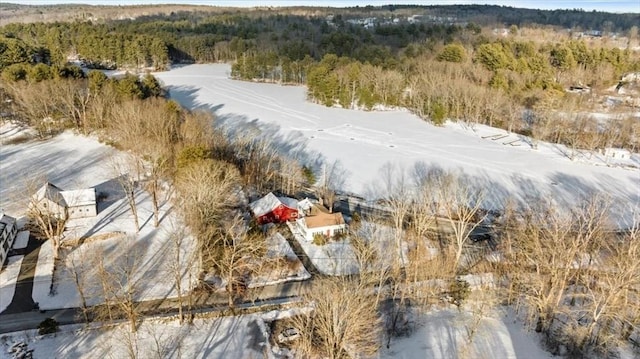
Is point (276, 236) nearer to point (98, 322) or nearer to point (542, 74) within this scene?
point (98, 322)

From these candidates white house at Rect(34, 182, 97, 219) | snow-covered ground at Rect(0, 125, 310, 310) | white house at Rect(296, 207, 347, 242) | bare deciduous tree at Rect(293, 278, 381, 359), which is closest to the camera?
bare deciduous tree at Rect(293, 278, 381, 359)

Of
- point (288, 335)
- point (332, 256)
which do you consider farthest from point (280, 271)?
point (288, 335)

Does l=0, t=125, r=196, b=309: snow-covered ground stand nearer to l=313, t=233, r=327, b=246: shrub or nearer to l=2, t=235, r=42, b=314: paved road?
l=2, t=235, r=42, b=314: paved road

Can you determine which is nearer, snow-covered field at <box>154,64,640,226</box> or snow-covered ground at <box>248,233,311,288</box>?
snow-covered ground at <box>248,233,311,288</box>

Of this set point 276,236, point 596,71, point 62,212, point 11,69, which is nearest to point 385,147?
point 276,236

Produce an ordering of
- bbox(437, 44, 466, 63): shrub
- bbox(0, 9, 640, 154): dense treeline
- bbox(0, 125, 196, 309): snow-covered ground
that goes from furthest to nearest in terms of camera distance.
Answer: bbox(437, 44, 466, 63): shrub, bbox(0, 9, 640, 154): dense treeline, bbox(0, 125, 196, 309): snow-covered ground

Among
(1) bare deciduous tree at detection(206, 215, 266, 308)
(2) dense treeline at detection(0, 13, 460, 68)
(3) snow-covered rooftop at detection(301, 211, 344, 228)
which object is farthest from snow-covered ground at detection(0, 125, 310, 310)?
(2) dense treeline at detection(0, 13, 460, 68)
